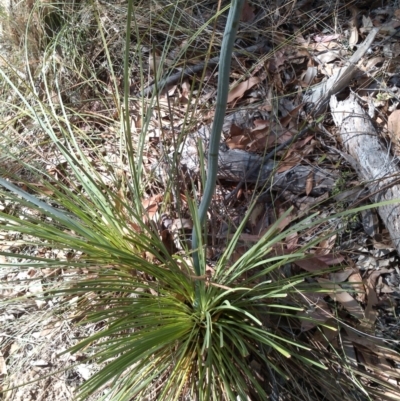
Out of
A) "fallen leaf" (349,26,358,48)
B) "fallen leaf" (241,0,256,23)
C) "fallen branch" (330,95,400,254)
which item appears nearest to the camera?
"fallen branch" (330,95,400,254)

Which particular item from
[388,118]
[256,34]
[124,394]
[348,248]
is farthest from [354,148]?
[124,394]

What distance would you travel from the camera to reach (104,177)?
1.97 meters

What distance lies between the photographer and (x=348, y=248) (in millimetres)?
1647

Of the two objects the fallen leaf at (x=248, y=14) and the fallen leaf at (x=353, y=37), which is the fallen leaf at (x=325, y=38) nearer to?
the fallen leaf at (x=353, y=37)

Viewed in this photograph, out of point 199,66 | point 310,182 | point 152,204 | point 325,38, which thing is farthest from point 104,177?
point 325,38

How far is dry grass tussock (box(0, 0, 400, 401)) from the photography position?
1449 mm

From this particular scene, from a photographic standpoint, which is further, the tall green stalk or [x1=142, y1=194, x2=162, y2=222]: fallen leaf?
[x1=142, y1=194, x2=162, y2=222]: fallen leaf

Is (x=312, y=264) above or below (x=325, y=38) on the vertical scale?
below

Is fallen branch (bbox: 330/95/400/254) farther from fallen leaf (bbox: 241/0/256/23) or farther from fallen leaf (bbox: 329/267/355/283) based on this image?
fallen leaf (bbox: 241/0/256/23)

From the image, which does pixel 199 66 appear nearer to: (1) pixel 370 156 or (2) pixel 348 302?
(1) pixel 370 156

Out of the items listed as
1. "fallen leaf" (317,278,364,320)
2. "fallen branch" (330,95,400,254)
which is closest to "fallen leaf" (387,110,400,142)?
"fallen branch" (330,95,400,254)

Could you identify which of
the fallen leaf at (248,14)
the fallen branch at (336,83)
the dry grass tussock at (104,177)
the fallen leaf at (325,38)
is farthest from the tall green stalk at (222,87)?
the fallen leaf at (248,14)

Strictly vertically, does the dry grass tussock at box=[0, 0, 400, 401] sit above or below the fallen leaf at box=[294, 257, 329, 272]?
above

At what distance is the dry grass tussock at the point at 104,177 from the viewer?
1449 mm
